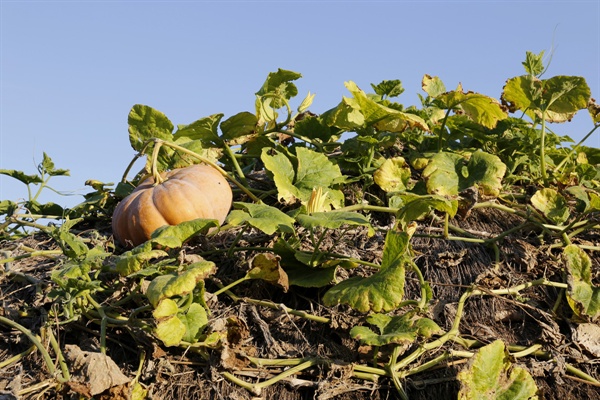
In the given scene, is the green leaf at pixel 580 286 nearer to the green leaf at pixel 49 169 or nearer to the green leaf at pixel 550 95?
the green leaf at pixel 550 95

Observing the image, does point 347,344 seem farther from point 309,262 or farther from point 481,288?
point 481,288

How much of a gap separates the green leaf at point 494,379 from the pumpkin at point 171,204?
4.71 feet

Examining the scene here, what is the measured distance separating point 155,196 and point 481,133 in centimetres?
183

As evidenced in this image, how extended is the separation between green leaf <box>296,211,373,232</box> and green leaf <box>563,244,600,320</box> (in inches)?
38.8

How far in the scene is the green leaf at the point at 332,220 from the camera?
283 centimetres

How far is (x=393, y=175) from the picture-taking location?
3.78 metres

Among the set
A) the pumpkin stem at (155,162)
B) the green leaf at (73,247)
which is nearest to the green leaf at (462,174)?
the pumpkin stem at (155,162)

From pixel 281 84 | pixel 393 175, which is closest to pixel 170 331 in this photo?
pixel 393 175

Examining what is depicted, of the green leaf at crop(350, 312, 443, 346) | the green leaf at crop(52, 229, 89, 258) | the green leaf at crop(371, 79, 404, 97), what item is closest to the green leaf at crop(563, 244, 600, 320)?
the green leaf at crop(350, 312, 443, 346)

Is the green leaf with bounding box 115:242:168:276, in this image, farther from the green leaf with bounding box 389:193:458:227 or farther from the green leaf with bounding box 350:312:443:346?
the green leaf with bounding box 389:193:458:227

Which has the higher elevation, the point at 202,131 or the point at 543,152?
the point at 202,131

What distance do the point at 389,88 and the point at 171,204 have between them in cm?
164

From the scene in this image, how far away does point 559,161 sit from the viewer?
4324 millimetres

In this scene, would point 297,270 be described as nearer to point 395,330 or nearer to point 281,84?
point 395,330
